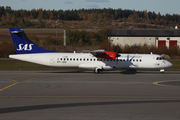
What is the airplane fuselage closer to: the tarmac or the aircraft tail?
the aircraft tail

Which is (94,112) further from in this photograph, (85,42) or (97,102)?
(85,42)

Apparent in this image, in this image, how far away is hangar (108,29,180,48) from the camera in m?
67.4

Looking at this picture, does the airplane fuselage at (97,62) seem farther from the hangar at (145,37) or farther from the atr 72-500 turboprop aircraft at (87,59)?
the hangar at (145,37)

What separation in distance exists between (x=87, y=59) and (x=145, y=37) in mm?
40690

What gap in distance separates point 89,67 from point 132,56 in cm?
646

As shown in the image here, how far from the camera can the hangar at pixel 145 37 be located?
6744 centimetres

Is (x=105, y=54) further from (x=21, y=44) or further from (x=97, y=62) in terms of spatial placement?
(x=21, y=44)

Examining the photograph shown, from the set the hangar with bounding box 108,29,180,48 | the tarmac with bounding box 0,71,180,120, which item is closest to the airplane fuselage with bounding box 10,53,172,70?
the tarmac with bounding box 0,71,180,120

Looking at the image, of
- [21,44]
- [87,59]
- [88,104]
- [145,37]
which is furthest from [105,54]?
[145,37]

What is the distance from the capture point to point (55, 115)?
40.2ft

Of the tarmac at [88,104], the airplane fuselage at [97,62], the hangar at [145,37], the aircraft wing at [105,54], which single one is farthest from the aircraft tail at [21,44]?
the hangar at [145,37]

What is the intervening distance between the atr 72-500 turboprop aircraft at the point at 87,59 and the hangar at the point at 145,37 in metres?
35.9

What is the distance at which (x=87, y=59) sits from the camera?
106 feet

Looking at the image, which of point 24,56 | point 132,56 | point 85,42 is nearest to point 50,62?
point 24,56
